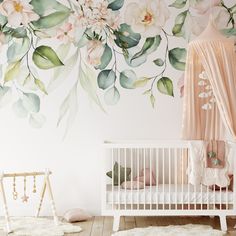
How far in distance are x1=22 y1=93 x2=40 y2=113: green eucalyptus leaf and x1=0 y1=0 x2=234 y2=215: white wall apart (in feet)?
0.33

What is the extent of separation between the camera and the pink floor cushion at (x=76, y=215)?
4793 millimetres

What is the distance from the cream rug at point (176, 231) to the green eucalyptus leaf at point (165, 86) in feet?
4.41

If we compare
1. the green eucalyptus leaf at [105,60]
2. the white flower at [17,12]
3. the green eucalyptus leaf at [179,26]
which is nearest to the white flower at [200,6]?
the green eucalyptus leaf at [179,26]

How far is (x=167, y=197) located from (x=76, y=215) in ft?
3.03

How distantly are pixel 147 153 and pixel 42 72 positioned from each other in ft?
4.34

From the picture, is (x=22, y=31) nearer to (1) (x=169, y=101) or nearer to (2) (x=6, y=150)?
(2) (x=6, y=150)

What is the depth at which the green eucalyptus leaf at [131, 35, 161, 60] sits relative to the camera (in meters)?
5.11

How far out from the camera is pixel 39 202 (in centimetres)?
480

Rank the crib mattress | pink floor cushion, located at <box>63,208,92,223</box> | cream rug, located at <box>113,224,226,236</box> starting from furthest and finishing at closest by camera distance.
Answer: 1. pink floor cushion, located at <box>63,208,92,223</box>
2. the crib mattress
3. cream rug, located at <box>113,224,226,236</box>

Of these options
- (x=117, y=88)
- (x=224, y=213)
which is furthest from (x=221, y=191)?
(x=117, y=88)

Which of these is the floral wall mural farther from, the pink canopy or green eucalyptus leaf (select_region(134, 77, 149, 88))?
the pink canopy

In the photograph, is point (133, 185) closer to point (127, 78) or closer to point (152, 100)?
point (152, 100)

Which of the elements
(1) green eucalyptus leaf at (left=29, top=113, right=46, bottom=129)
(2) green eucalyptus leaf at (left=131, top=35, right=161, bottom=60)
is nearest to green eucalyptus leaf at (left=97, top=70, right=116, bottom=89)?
(2) green eucalyptus leaf at (left=131, top=35, right=161, bottom=60)

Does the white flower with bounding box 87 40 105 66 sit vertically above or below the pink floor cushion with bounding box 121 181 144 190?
above
